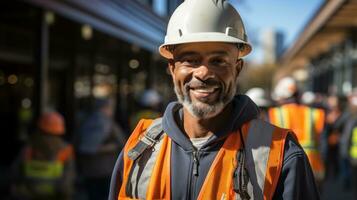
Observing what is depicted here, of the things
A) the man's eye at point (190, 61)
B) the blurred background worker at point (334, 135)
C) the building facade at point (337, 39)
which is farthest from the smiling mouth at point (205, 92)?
the blurred background worker at point (334, 135)

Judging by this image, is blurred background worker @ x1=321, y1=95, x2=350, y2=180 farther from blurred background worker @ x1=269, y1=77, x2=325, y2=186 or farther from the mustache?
the mustache

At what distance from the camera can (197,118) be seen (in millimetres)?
2250

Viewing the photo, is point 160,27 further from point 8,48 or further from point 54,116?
point 54,116

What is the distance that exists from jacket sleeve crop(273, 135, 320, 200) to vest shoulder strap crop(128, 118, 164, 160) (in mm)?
524

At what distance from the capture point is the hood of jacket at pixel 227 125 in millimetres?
2188

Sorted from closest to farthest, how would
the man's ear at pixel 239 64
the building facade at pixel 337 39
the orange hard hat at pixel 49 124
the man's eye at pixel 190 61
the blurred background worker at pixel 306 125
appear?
the man's eye at pixel 190 61
the man's ear at pixel 239 64
the orange hard hat at pixel 49 124
the blurred background worker at pixel 306 125
the building facade at pixel 337 39

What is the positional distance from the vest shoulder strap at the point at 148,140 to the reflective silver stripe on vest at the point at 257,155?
38cm

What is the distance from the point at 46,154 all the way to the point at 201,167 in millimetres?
3195

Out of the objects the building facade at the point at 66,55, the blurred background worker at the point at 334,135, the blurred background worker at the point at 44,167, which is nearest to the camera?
the blurred background worker at the point at 44,167

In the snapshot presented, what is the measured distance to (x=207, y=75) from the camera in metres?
2.20

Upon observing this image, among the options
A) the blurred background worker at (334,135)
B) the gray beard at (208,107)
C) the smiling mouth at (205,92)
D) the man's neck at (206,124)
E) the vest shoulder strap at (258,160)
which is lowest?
the blurred background worker at (334,135)

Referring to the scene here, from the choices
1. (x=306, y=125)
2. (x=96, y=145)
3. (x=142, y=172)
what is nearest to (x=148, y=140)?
(x=142, y=172)

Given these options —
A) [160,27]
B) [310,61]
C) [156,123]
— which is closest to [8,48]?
[160,27]

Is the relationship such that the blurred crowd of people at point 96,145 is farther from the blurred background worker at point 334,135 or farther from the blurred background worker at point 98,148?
the blurred background worker at point 334,135
